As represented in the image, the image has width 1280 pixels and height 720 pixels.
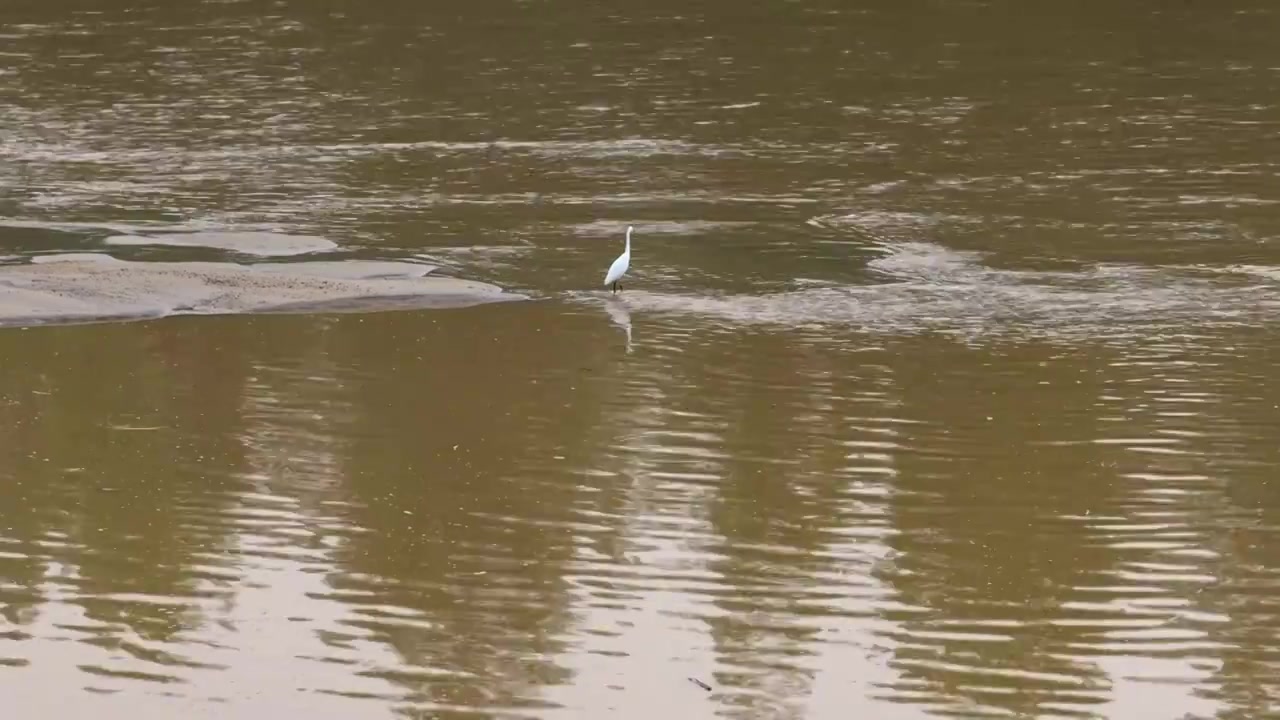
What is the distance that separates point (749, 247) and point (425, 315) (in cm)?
304

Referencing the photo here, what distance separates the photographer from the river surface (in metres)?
7.50

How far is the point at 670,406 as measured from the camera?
1149 centimetres

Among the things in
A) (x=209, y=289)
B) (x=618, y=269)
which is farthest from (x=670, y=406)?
(x=209, y=289)

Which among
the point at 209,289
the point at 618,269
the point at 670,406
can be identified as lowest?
the point at 670,406

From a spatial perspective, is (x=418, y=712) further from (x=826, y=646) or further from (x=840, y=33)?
(x=840, y=33)

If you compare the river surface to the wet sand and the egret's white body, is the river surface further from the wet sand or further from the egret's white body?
the wet sand

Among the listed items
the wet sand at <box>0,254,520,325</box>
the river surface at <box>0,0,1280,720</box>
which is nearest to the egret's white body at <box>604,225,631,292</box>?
the river surface at <box>0,0,1280,720</box>

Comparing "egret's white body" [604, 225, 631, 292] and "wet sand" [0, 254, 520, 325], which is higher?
"egret's white body" [604, 225, 631, 292]

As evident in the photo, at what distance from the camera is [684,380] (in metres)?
12.1

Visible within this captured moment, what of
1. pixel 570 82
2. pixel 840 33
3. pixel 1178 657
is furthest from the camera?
pixel 840 33

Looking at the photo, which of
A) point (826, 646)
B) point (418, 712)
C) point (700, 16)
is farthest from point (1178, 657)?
point (700, 16)

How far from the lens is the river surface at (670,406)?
750 centimetres

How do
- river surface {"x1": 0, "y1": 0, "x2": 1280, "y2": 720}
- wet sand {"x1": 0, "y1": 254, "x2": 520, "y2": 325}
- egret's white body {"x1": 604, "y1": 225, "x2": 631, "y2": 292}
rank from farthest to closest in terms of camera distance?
egret's white body {"x1": 604, "y1": 225, "x2": 631, "y2": 292} → wet sand {"x1": 0, "y1": 254, "x2": 520, "y2": 325} → river surface {"x1": 0, "y1": 0, "x2": 1280, "y2": 720}

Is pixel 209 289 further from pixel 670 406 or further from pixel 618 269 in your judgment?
pixel 670 406
